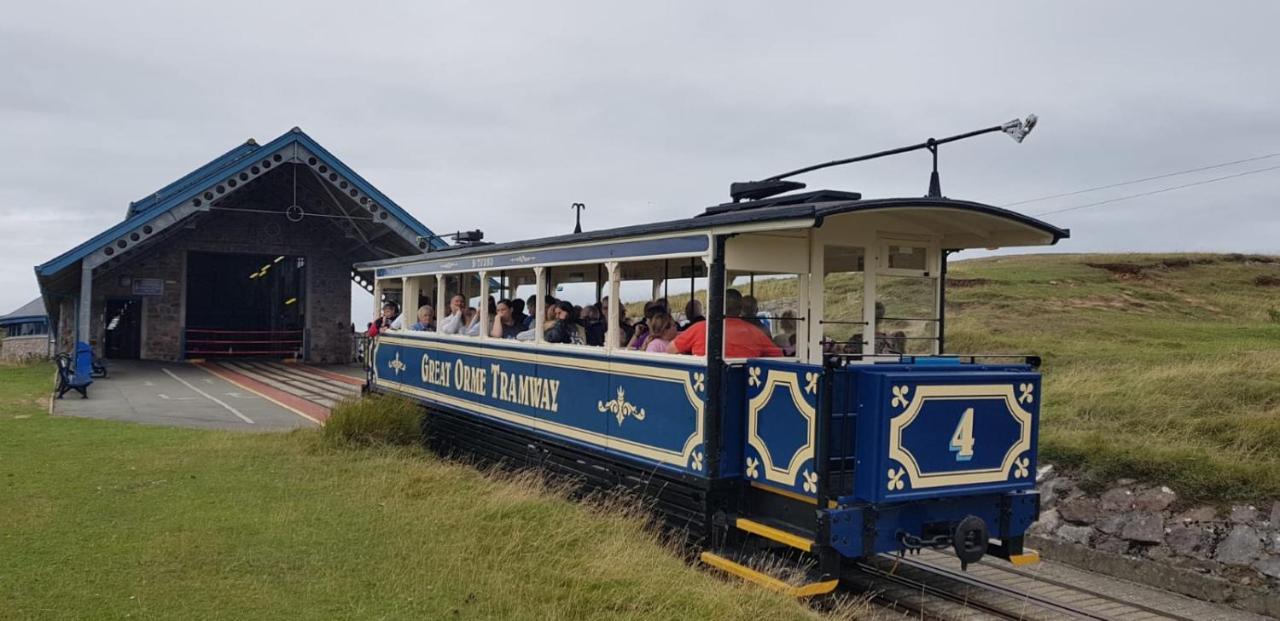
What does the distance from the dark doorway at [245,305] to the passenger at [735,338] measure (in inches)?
979

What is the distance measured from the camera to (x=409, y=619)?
18.6 feet

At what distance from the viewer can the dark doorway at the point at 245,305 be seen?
3045 cm

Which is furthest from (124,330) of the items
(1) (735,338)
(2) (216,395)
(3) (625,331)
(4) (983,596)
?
(4) (983,596)

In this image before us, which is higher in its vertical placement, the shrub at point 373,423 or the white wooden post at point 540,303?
the white wooden post at point 540,303

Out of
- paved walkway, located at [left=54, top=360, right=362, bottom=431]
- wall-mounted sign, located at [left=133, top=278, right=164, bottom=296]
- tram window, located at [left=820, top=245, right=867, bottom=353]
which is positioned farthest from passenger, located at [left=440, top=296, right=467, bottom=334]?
wall-mounted sign, located at [left=133, top=278, right=164, bottom=296]

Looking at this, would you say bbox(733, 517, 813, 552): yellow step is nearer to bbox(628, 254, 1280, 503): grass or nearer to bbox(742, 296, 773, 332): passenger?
bbox(742, 296, 773, 332): passenger

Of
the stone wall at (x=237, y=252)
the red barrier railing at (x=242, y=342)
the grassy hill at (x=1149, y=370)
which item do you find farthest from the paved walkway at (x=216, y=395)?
the grassy hill at (x=1149, y=370)

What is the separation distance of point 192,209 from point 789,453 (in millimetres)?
19307

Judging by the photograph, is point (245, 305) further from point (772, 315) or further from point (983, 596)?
point (983, 596)

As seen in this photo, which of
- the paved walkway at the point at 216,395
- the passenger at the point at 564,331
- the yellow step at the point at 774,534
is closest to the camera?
the yellow step at the point at 774,534

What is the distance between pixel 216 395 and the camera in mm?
19453

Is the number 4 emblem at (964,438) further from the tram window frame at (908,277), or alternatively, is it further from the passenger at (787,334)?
the passenger at (787,334)

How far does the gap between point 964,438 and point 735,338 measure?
181 centimetres

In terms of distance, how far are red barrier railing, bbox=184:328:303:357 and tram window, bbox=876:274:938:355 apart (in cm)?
2534
